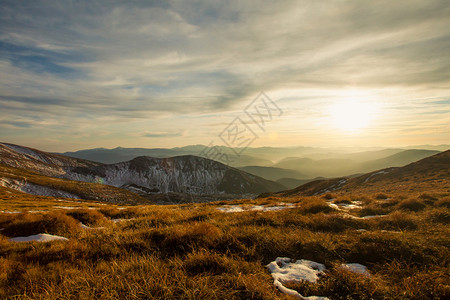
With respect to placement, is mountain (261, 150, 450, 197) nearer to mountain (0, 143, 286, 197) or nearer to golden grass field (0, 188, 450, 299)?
golden grass field (0, 188, 450, 299)

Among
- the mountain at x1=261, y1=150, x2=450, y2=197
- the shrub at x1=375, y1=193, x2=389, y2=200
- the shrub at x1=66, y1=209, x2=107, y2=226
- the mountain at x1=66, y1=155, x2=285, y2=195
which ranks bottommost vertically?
the mountain at x1=66, y1=155, x2=285, y2=195

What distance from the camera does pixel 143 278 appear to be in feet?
10.4

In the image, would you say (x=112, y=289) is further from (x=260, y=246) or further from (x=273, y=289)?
(x=260, y=246)

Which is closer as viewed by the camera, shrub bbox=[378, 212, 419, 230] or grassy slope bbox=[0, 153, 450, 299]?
grassy slope bbox=[0, 153, 450, 299]

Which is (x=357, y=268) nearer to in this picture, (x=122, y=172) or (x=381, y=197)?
(x=381, y=197)

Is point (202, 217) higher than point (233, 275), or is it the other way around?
point (233, 275)

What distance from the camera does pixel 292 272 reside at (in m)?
3.98

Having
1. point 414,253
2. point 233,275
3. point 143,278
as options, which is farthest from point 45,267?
point 414,253

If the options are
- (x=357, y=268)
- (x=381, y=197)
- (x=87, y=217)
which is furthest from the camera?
(x=381, y=197)

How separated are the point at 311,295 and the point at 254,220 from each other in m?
4.35

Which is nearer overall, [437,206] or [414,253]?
[414,253]

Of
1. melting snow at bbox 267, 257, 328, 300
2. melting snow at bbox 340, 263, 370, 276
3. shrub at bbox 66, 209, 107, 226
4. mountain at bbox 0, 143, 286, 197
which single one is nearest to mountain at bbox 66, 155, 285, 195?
mountain at bbox 0, 143, 286, 197

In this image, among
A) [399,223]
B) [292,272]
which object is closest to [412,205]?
[399,223]

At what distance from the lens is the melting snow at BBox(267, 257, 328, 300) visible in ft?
11.2
